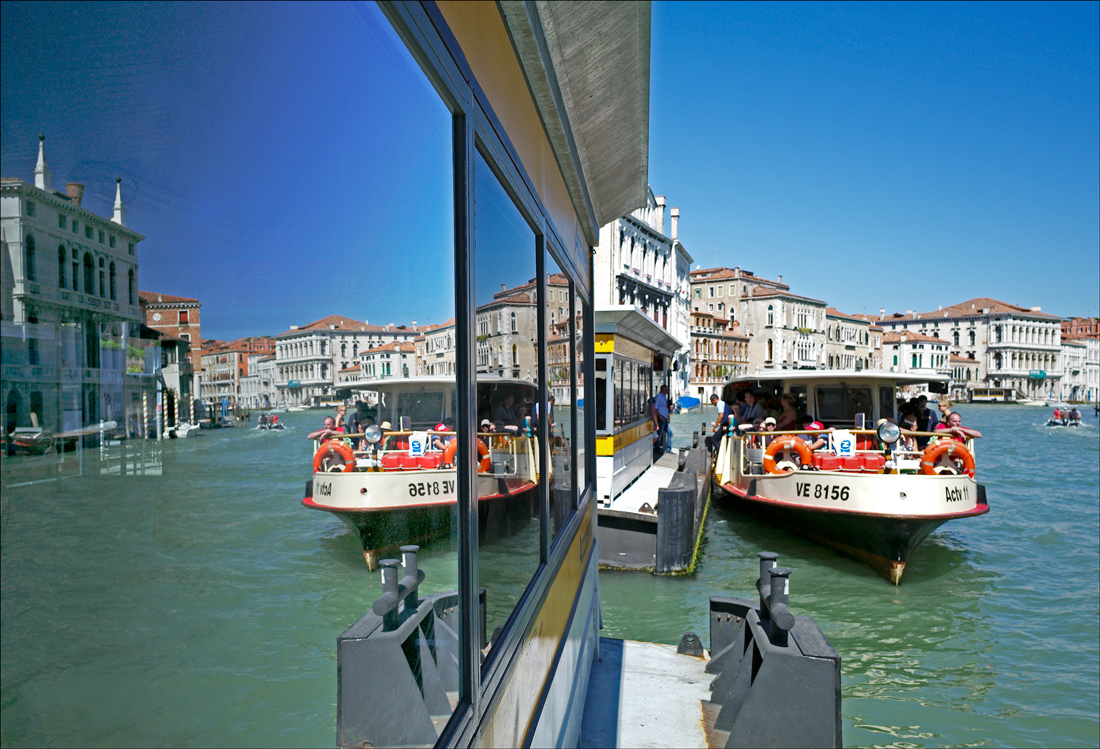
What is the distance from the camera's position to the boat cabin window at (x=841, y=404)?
13.0 metres

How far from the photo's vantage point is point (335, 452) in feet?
3.49

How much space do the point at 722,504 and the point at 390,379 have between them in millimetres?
16094

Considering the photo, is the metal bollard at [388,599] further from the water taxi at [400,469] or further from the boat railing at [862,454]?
the boat railing at [862,454]

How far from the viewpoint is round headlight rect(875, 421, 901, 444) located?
10734 mm

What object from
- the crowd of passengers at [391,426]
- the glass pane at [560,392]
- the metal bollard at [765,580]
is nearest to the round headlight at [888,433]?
the metal bollard at [765,580]

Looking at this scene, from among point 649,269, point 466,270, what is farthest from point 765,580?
point 649,269

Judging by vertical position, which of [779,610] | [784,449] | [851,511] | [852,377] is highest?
[852,377]

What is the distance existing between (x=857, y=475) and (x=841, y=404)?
2.60 m

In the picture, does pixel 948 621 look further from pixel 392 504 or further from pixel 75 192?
pixel 75 192

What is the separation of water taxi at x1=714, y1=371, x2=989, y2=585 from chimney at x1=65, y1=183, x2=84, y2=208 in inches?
432

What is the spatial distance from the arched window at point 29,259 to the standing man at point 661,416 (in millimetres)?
17206

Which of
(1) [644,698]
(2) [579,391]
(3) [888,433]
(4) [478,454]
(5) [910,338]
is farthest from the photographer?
(5) [910,338]

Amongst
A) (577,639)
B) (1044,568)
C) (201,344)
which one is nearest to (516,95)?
(201,344)

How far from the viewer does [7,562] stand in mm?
560
